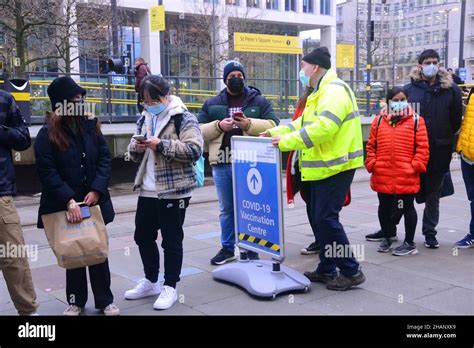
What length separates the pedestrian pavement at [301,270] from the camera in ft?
14.6

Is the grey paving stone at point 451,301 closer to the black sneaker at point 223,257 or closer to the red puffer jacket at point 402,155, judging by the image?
the red puffer jacket at point 402,155

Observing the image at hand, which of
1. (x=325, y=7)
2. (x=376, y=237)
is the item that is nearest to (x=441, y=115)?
(x=376, y=237)

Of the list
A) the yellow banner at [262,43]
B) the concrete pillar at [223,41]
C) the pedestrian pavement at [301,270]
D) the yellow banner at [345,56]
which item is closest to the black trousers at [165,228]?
→ the pedestrian pavement at [301,270]

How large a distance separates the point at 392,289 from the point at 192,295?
5.72 ft

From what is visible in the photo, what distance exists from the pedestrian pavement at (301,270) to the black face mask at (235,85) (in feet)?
5.94

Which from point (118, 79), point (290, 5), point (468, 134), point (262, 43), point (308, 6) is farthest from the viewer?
point (308, 6)

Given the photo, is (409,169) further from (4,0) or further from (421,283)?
(4,0)

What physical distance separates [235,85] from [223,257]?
5.78 ft

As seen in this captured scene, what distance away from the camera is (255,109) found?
560cm

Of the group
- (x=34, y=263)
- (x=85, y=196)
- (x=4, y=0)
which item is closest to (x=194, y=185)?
(x=85, y=196)

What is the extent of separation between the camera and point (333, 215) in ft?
15.5

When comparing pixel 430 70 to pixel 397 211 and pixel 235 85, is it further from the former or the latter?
pixel 235 85

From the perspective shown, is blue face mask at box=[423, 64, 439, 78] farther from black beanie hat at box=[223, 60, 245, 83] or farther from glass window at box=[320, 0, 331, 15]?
glass window at box=[320, 0, 331, 15]

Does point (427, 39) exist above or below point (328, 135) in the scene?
above
